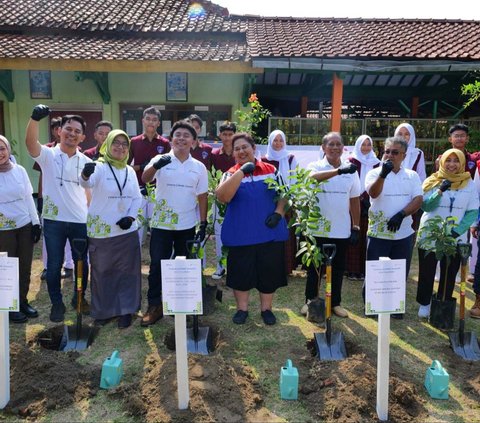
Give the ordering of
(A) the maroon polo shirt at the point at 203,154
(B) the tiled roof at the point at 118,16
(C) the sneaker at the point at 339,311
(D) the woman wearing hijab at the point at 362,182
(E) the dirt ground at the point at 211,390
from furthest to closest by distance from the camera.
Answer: (B) the tiled roof at the point at 118,16 → (A) the maroon polo shirt at the point at 203,154 → (D) the woman wearing hijab at the point at 362,182 → (C) the sneaker at the point at 339,311 → (E) the dirt ground at the point at 211,390

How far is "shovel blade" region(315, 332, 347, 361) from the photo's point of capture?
322 cm

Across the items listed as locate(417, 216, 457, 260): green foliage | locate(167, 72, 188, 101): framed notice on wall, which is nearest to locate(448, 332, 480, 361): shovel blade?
locate(417, 216, 457, 260): green foliage

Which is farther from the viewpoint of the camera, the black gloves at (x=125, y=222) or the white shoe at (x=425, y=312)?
the white shoe at (x=425, y=312)

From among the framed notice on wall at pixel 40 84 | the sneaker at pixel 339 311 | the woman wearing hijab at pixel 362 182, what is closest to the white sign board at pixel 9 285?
the sneaker at pixel 339 311

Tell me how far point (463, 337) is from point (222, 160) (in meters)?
3.18

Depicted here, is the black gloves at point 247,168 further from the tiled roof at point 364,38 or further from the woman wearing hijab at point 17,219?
the tiled roof at point 364,38

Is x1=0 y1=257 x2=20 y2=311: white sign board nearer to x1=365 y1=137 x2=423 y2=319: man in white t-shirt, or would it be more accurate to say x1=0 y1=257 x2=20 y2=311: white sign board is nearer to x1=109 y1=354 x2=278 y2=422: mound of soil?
x1=109 y1=354 x2=278 y2=422: mound of soil

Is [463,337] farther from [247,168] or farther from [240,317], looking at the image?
[247,168]

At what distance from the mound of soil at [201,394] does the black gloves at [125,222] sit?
1.14 metres

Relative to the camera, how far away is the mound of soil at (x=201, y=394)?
8.46 ft

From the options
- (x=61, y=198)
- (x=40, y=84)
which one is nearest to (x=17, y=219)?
(x=61, y=198)

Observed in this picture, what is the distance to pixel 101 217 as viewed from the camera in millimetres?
3568

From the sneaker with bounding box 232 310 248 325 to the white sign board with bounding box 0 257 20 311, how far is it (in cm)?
199

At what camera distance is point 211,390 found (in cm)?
274
